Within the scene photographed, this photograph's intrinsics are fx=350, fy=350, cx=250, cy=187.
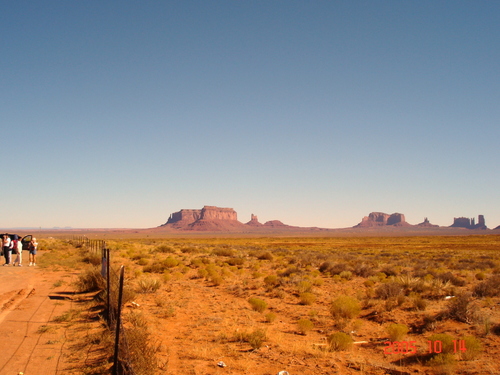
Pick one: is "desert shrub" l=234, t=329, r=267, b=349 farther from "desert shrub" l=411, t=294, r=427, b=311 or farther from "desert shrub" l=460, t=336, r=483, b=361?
"desert shrub" l=411, t=294, r=427, b=311

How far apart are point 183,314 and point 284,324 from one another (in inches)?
138

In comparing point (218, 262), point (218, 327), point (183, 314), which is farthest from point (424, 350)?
point (218, 262)

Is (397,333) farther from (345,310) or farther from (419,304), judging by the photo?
(419,304)

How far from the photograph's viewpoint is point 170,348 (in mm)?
8422

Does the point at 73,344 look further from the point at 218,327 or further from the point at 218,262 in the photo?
the point at 218,262

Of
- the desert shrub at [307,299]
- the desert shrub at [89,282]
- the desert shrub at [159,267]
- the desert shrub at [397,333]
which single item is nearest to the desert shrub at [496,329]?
the desert shrub at [397,333]

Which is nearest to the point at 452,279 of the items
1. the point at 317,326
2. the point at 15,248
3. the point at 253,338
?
the point at 317,326

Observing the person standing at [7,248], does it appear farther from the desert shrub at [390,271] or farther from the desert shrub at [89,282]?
the desert shrub at [390,271]

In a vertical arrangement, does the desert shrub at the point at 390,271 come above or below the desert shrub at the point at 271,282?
below

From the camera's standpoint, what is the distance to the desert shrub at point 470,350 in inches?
292

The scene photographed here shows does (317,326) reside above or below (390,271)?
above
